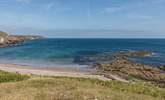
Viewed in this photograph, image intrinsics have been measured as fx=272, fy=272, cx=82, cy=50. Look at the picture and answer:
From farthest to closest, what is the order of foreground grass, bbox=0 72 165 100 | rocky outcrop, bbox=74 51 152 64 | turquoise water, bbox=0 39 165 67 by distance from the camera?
1. rocky outcrop, bbox=74 51 152 64
2. turquoise water, bbox=0 39 165 67
3. foreground grass, bbox=0 72 165 100

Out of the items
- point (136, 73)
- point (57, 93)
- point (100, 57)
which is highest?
point (57, 93)

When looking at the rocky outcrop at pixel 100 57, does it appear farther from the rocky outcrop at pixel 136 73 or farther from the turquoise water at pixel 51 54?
the rocky outcrop at pixel 136 73

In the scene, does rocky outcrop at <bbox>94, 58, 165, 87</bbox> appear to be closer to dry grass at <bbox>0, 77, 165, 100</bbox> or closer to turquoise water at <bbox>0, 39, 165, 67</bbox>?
turquoise water at <bbox>0, 39, 165, 67</bbox>

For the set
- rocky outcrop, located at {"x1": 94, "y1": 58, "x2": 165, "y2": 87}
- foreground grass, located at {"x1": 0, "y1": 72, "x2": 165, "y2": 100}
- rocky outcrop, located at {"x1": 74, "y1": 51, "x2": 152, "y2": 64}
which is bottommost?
rocky outcrop, located at {"x1": 74, "y1": 51, "x2": 152, "y2": 64}

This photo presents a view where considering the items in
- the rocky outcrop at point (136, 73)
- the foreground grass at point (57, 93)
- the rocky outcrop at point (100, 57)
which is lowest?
the rocky outcrop at point (100, 57)

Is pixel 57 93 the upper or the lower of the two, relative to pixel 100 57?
upper

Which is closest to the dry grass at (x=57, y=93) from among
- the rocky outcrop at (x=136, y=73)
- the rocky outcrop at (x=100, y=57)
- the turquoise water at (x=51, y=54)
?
the rocky outcrop at (x=136, y=73)

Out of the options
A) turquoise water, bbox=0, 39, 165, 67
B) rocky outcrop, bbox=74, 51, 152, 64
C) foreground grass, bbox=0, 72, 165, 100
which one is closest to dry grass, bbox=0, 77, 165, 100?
foreground grass, bbox=0, 72, 165, 100

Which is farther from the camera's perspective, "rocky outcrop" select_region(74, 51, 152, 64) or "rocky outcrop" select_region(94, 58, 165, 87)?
"rocky outcrop" select_region(74, 51, 152, 64)

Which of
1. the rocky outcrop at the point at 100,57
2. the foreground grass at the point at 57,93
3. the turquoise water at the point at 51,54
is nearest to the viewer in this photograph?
the foreground grass at the point at 57,93

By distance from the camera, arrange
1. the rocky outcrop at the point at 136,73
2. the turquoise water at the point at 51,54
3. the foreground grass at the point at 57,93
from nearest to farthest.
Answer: the foreground grass at the point at 57,93
the rocky outcrop at the point at 136,73
the turquoise water at the point at 51,54

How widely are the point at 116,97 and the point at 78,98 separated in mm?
1921

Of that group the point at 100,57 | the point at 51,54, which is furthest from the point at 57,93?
the point at 51,54

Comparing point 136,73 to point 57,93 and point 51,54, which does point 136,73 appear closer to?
point 57,93
